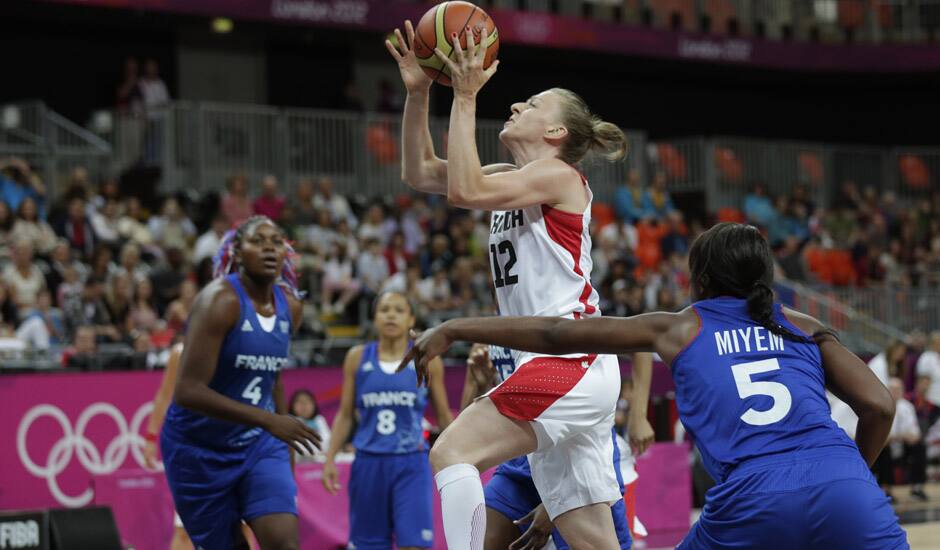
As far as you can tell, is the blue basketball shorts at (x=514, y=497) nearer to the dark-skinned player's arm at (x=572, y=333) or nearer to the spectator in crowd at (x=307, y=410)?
the dark-skinned player's arm at (x=572, y=333)

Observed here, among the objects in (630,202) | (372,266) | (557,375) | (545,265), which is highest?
(630,202)

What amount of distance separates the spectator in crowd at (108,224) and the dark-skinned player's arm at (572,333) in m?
11.2

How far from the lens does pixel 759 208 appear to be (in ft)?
73.6

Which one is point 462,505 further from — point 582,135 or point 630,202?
point 630,202

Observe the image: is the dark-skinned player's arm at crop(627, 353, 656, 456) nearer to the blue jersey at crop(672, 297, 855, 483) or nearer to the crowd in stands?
the blue jersey at crop(672, 297, 855, 483)

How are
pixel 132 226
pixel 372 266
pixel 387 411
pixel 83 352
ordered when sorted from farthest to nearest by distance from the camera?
pixel 372 266 → pixel 132 226 → pixel 83 352 → pixel 387 411

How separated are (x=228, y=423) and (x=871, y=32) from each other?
23.5 m

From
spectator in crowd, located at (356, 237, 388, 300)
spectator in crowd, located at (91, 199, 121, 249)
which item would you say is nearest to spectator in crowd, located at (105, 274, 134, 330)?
spectator in crowd, located at (91, 199, 121, 249)

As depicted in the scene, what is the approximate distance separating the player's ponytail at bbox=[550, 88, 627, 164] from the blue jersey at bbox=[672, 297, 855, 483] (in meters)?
1.40

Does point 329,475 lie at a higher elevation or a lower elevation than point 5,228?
lower

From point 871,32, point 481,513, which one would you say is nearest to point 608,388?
point 481,513

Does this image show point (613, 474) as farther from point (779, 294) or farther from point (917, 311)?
point (917, 311)

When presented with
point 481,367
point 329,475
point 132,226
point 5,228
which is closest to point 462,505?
point 481,367

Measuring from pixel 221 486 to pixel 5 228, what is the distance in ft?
30.2
